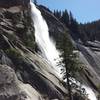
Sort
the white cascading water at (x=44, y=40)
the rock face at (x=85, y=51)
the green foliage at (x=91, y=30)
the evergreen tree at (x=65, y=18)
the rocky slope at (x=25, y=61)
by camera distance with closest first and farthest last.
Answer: the rocky slope at (x=25, y=61) → the white cascading water at (x=44, y=40) → the rock face at (x=85, y=51) → the evergreen tree at (x=65, y=18) → the green foliage at (x=91, y=30)

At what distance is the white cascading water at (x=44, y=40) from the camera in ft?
258

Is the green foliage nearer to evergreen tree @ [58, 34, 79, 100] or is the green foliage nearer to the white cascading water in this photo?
the white cascading water

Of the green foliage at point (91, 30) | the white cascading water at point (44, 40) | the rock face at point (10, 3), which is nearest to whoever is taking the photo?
the white cascading water at point (44, 40)

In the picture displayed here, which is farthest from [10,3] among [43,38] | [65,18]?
[65,18]

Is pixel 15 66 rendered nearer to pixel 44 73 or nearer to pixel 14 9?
pixel 44 73

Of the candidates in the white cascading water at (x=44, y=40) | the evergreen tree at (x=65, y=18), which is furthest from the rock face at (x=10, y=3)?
the evergreen tree at (x=65, y=18)

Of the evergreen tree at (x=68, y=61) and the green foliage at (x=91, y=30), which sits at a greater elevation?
the green foliage at (x=91, y=30)

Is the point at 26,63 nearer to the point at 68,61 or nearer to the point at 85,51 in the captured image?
the point at 68,61

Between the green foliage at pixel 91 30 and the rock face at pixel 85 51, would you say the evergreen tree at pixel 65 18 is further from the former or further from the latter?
the rock face at pixel 85 51

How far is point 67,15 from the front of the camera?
469 ft

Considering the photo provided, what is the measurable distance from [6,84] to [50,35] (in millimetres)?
72921

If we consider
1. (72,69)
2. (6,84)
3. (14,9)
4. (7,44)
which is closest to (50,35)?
(14,9)

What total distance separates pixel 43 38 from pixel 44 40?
0.91 metres

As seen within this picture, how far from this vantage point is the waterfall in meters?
80.1
